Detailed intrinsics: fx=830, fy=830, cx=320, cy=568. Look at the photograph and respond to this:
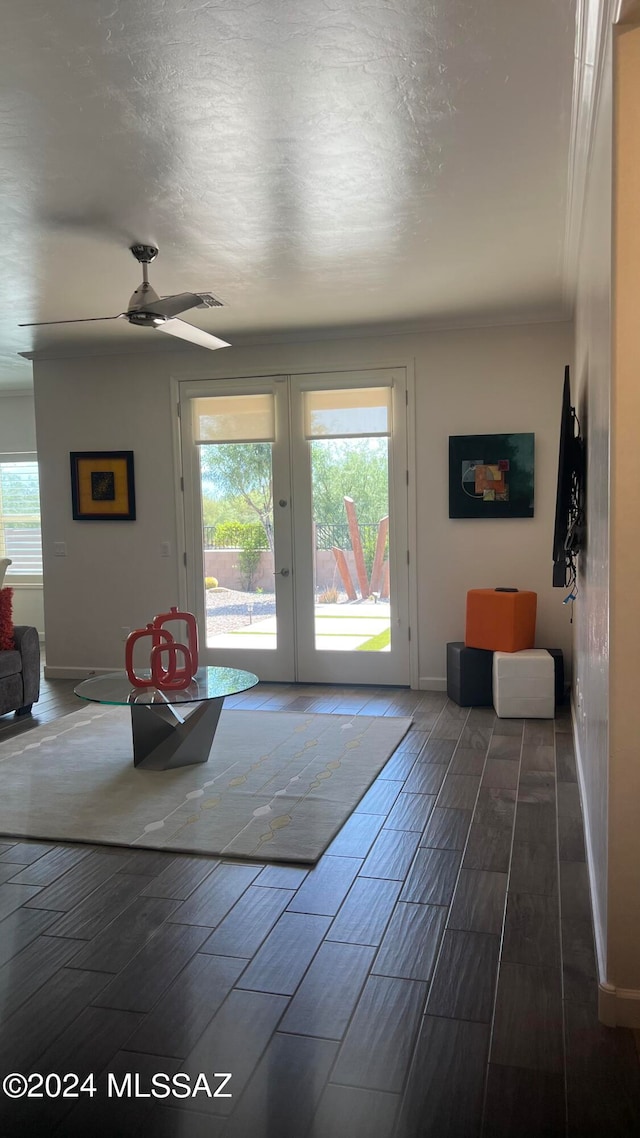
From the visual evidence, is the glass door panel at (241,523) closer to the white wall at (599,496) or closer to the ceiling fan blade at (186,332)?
the ceiling fan blade at (186,332)

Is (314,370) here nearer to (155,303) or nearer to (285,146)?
(155,303)

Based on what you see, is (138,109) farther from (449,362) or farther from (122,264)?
(449,362)

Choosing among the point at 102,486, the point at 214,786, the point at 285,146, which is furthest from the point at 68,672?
the point at 285,146

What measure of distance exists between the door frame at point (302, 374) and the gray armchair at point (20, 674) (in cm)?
135

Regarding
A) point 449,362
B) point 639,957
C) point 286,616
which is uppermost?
point 449,362

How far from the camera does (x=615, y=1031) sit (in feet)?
7.24

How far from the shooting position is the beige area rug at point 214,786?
3545 millimetres

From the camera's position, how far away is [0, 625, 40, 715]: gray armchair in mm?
5605

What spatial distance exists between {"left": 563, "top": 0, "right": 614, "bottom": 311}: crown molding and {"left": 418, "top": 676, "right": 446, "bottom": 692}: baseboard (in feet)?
11.5

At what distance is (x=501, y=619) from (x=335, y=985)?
345 cm

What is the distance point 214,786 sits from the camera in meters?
4.14

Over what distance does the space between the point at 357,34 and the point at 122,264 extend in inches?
97.0

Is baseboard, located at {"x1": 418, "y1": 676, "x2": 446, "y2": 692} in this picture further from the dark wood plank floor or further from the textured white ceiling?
the textured white ceiling

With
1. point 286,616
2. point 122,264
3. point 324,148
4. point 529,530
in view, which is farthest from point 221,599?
point 324,148
